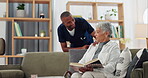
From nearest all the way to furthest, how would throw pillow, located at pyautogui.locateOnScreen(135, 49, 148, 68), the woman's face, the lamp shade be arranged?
1. throw pillow, located at pyautogui.locateOnScreen(135, 49, 148, 68)
2. the woman's face
3. the lamp shade

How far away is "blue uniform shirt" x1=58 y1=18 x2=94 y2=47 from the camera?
3.84 meters

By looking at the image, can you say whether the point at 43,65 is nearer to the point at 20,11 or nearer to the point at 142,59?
the point at 142,59

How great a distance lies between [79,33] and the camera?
3857 mm

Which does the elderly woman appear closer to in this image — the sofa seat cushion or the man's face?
the man's face

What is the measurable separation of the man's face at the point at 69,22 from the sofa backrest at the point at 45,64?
1.62 feet

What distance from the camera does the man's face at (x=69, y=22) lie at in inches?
142

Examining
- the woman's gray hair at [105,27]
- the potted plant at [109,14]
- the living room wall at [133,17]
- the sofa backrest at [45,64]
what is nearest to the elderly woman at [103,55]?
the woman's gray hair at [105,27]

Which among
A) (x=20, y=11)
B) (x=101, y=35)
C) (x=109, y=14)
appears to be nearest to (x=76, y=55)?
(x=101, y=35)

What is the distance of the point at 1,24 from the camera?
553 centimetres

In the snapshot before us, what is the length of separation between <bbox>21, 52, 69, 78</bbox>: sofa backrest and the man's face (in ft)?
1.62

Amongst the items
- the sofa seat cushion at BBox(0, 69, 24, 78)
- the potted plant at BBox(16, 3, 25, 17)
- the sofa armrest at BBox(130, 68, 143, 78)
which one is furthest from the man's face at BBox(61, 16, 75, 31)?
the potted plant at BBox(16, 3, 25, 17)

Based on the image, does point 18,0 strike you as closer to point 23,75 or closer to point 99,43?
point 23,75

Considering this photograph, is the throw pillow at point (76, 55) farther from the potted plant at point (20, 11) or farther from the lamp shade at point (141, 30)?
the lamp shade at point (141, 30)

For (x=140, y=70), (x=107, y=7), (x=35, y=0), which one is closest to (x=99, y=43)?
(x=140, y=70)
